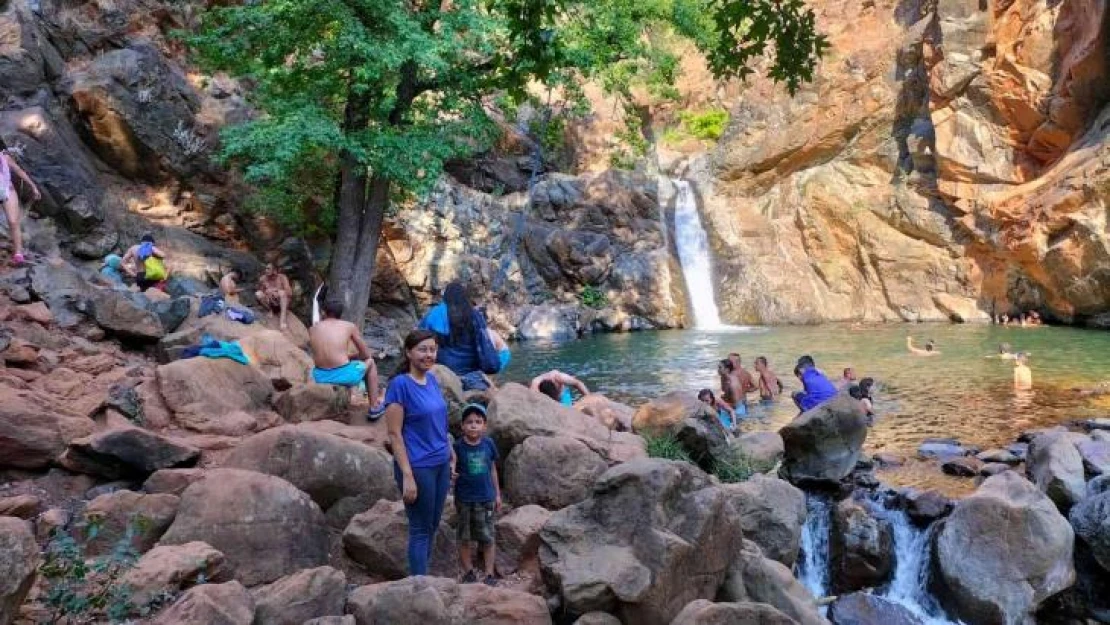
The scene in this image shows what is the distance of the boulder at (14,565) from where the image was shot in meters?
2.99

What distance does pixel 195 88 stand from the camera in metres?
17.8

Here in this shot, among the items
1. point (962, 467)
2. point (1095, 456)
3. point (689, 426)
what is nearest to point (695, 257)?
point (962, 467)

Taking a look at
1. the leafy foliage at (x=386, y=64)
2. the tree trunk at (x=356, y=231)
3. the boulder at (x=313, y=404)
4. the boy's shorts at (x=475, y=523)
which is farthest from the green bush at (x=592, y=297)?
the boy's shorts at (x=475, y=523)

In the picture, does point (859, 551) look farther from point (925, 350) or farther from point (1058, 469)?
point (925, 350)

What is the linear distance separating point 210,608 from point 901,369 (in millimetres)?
14902

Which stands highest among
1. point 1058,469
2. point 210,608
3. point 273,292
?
point 273,292

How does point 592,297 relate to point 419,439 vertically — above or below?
above

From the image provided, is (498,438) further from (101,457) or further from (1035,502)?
(1035,502)

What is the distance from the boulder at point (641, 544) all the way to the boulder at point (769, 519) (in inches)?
49.9

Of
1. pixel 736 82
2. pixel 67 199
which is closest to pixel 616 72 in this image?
pixel 67 199

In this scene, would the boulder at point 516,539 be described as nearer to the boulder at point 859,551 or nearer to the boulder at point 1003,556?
the boulder at point 859,551

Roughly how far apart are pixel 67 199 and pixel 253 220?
4.53 m

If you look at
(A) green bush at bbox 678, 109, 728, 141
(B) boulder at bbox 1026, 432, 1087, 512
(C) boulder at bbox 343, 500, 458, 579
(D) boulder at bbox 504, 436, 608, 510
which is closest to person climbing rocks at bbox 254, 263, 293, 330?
(D) boulder at bbox 504, 436, 608, 510

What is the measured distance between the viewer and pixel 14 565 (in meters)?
3.03
